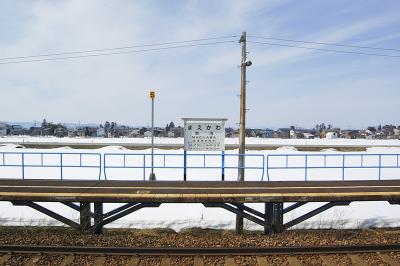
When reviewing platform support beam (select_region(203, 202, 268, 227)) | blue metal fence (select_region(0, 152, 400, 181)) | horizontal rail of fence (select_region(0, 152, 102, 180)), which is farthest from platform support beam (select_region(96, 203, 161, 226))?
horizontal rail of fence (select_region(0, 152, 102, 180))

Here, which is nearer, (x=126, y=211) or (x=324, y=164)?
(x=126, y=211)

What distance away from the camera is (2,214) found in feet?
46.1

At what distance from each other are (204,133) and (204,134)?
0.04 meters

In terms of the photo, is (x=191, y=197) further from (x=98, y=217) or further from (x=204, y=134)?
(x=204, y=134)

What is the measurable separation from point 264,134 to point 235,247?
15827 cm

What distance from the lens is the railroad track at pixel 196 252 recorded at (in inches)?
303

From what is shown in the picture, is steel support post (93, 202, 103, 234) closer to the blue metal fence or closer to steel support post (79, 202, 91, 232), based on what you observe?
steel support post (79, 202, 91, 232)

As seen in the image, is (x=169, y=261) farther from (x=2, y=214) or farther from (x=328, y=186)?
(x=2, y=214)

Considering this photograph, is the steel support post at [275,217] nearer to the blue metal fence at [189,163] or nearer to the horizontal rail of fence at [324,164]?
the horizontal rail of fence at [324,164]

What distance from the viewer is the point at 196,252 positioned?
313 inches

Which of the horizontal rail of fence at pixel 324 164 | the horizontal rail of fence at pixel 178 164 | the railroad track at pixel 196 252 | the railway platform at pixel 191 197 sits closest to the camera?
the railroad track at pixel 196 252

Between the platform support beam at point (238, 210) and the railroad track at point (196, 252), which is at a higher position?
the platform support beam at point (238, 210)

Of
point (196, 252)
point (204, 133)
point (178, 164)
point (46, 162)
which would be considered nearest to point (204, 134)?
point (204, 133)

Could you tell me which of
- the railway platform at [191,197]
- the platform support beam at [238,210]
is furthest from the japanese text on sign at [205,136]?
the platform support beam at [238,210]
